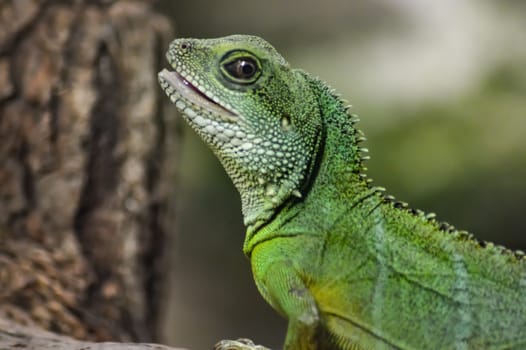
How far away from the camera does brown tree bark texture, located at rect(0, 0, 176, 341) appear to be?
4312 millimetres

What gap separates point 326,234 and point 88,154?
1.98 m

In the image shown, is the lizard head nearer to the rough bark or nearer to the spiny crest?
the spiny crest

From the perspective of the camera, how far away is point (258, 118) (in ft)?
10.0

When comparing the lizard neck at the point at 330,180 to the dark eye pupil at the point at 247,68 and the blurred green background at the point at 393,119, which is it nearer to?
the dark eye pupil at the point at 247,68

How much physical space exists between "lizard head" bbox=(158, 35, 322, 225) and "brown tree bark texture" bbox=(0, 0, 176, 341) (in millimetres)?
1475

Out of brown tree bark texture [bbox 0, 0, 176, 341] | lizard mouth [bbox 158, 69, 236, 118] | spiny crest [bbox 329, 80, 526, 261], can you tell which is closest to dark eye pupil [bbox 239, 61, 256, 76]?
lizard mouth [bbox 158, 69, 236, 118]

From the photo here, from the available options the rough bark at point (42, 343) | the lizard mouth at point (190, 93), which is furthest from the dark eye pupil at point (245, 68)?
the rough bark at point (42, 343)

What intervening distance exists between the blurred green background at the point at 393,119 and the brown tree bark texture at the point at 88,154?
2.75m

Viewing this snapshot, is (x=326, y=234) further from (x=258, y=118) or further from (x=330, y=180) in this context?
(x=258, y=118)

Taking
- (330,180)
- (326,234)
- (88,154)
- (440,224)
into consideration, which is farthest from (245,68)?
(88,154)

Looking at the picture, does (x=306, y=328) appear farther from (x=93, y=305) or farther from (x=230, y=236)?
(x=230, y=236)

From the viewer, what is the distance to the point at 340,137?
3068 mm

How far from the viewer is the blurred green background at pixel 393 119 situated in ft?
23.6

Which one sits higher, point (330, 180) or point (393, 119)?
point (393, 119)
